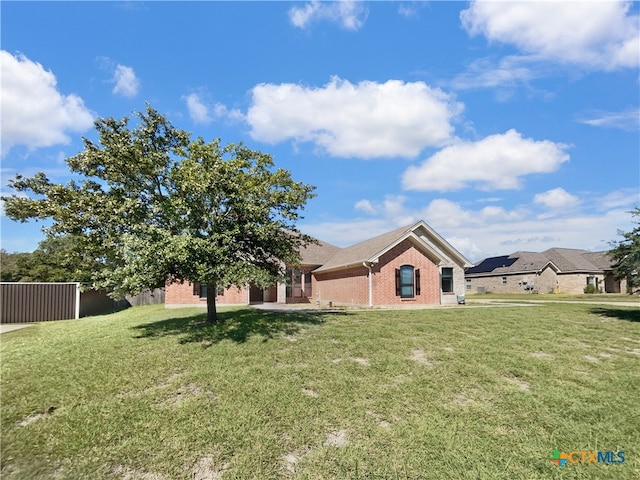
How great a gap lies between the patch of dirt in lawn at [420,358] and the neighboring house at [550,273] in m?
34.2

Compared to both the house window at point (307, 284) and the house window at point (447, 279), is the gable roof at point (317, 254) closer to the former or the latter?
the house window at point (307, 284)

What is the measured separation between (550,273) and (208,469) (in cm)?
4304

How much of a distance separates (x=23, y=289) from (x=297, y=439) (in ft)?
68.6

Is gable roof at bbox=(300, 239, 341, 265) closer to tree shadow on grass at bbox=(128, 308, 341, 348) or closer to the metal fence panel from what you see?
the metal fence panel

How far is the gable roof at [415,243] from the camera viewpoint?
20.8m

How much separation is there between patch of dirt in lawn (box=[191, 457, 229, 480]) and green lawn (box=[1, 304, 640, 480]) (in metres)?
0.02

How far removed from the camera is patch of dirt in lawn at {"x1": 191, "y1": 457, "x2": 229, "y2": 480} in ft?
13.6

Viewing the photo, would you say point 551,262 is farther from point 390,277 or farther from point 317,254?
point 390,277

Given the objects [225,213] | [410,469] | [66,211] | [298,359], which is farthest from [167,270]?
[410,469]

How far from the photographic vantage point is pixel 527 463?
4.43 m

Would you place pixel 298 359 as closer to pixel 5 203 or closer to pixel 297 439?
pixel 297 439

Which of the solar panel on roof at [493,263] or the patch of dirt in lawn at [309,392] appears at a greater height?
the solar panel on roof at [493,263]

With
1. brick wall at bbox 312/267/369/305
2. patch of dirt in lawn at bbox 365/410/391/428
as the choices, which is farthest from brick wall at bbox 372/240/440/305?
patch of dirt in lawn at bbox 365/410/391/428

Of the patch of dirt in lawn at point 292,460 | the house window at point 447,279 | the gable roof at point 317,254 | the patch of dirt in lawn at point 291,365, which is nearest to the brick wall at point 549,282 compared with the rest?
the house window at point 447,279
